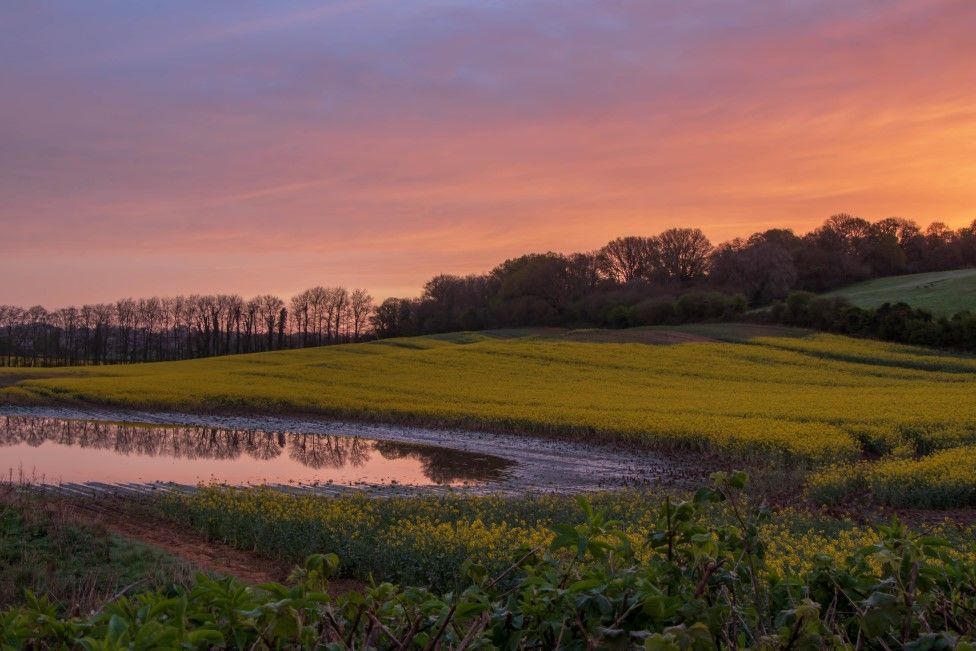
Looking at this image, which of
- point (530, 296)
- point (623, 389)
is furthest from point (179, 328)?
point (623, 389)

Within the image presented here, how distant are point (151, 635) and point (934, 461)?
20.0 m

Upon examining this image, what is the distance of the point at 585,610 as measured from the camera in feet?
6.73

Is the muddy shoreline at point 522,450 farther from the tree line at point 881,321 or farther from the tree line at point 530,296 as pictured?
the tree line at point 530,296

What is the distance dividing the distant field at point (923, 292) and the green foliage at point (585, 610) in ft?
183

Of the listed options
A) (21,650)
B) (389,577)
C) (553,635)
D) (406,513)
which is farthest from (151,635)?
(406,513)

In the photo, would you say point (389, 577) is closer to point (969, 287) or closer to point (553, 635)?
point (553, 635)

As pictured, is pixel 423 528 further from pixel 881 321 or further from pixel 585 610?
pixel 881 321

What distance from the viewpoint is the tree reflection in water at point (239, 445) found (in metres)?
23.3

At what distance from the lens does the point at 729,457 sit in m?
23.2

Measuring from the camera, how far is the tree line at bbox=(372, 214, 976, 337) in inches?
2940

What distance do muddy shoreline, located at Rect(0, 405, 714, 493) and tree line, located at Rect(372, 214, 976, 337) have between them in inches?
1688

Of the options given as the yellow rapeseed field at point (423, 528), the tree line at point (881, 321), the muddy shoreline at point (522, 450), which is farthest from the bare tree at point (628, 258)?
the yellow rapeseed field at point (423, 528)

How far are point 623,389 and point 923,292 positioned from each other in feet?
129

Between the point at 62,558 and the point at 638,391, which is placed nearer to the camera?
the point at 62,558
